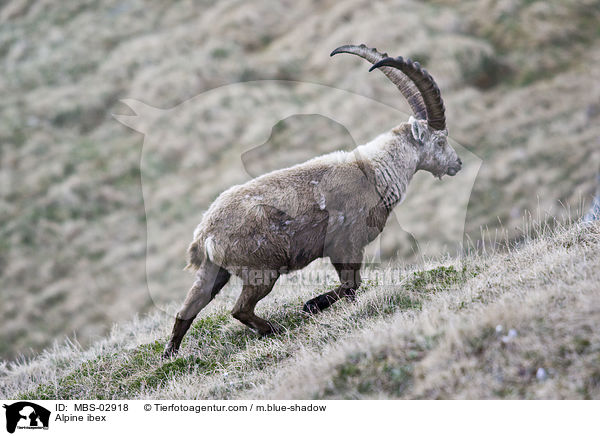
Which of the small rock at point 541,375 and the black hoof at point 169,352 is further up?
the small rock at point 541,375

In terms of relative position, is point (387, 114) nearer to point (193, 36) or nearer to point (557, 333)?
point (193, 36)

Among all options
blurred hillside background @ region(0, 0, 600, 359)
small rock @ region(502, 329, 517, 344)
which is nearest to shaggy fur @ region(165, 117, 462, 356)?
small rock @ region(502, 329, 517, 344)

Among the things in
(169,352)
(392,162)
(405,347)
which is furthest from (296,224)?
(169,352)

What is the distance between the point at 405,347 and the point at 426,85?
3447mm

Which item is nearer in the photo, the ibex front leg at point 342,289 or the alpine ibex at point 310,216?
the alpine ibex at point 310,216

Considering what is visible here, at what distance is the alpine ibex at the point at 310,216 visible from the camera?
5.81m

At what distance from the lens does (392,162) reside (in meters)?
6.72

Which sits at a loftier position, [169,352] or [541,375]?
[541,375]

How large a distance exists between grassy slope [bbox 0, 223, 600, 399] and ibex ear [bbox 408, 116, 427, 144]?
64.8 inches

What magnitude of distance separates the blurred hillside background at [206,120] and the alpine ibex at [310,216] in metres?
9.69

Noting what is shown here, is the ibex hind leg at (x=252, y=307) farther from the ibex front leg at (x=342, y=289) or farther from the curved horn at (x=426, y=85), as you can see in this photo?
the curved horn at (x=426, y=85)

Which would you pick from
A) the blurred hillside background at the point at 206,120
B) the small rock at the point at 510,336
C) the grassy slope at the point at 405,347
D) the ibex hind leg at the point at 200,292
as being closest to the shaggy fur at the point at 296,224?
the ibex hind leg at the point at 200,292

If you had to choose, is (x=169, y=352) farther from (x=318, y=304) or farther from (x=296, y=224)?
(x=296, y=224)

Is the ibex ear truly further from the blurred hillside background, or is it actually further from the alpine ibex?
the blurred hillside background
